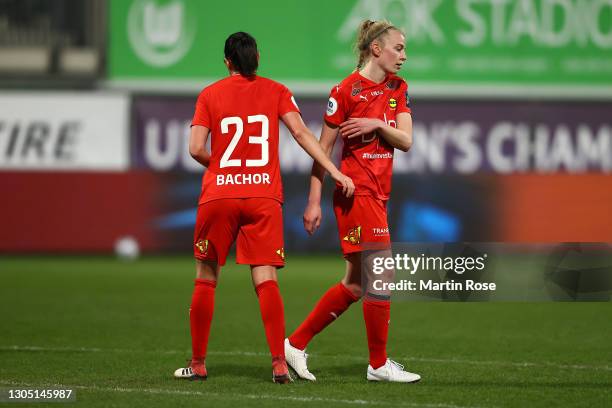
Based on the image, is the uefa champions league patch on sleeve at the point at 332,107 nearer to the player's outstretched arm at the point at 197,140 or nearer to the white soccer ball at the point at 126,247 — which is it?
the player's outstretched arm at the point at 197,140

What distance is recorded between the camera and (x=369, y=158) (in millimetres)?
6410

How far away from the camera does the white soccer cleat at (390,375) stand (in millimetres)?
6344

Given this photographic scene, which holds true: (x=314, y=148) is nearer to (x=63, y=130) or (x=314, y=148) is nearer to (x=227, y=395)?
(x=227, y=395)

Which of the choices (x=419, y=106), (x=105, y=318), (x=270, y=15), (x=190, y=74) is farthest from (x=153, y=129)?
(x=105, y=318)

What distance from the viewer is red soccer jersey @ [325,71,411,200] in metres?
6.40

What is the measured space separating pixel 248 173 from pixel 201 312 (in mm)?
799

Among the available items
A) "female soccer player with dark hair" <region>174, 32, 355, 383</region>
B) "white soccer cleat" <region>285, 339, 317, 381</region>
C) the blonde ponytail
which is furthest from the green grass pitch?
the blonde ponytail

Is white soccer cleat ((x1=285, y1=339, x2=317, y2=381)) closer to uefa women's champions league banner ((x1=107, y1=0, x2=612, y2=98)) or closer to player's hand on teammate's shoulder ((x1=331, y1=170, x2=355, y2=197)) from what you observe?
player's hand on teammate's shoulder ((x1=331, y1=170, x2=355, y2=197))

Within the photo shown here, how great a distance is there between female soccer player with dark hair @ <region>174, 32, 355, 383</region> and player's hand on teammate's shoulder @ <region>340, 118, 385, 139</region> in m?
0.20

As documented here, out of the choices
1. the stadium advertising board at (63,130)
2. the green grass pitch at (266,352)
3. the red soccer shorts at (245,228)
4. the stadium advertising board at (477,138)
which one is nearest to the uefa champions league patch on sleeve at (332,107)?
the red soccer shorts at (245,228)

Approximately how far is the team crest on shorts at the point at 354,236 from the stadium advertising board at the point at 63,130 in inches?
488

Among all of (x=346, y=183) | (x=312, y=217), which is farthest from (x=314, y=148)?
(x=312, y=217)

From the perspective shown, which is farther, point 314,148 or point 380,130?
point 380,130

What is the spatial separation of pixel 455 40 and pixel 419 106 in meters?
1.25
